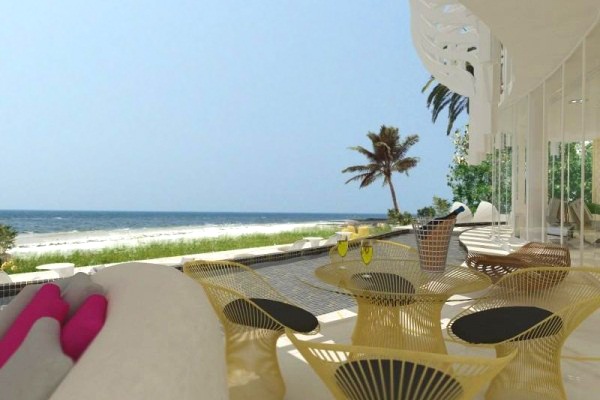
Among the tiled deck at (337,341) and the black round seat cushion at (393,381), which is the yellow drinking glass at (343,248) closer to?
the tiled deck at (337,341)

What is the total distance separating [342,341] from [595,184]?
351 cm

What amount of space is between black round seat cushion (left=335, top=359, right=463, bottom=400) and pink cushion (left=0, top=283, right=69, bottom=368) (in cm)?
95

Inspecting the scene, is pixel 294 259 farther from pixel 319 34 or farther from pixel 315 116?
pixel 319 34

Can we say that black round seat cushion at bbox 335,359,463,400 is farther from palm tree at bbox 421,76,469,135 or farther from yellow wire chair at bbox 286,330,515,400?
palm tree at bbox 421,76,469,135

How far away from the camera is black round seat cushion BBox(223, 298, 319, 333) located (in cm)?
241

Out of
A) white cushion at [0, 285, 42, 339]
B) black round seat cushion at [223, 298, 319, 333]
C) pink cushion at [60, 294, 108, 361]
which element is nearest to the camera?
pink cushion at [60, 294, 108, 361]

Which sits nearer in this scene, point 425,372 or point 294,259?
point 425,372

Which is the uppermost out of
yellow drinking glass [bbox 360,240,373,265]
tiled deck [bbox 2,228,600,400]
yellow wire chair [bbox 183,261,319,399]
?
yellow drinking glass [bbox 360,240,373,265]

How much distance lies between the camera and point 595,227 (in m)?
5.04

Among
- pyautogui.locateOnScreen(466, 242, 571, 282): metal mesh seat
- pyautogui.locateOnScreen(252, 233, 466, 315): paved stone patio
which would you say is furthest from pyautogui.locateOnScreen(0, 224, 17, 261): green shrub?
pyautogui.locateOnScreen(466, 242, 571, 282): metal mesh seat

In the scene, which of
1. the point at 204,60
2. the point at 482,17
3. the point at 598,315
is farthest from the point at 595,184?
the point at 204,60

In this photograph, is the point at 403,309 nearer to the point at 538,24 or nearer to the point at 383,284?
the point at 383,284

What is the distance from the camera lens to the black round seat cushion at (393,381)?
1.50m

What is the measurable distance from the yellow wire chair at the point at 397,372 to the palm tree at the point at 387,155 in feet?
84.0
